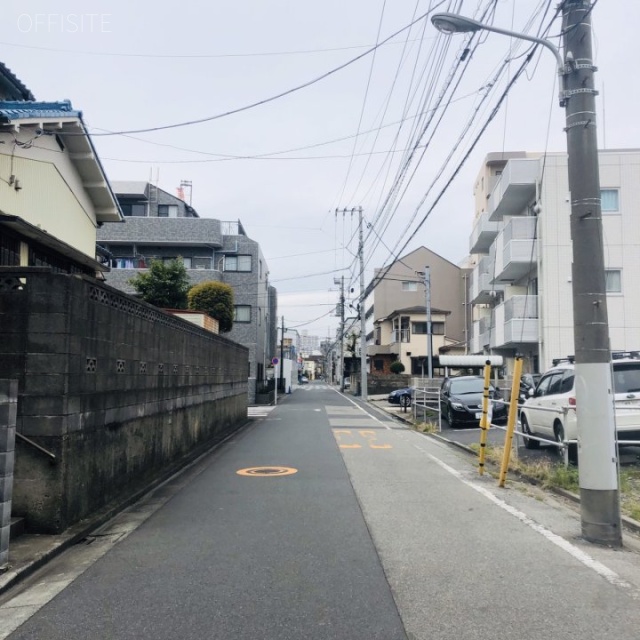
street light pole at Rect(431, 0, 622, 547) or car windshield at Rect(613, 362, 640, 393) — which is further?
car windshield at Rect(613, 362, 640, 393)

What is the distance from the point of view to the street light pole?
5844 millimetres

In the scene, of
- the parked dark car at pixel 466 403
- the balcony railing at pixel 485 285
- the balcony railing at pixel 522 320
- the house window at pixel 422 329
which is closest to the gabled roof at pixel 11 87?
the parked dark car at pixel 466 403

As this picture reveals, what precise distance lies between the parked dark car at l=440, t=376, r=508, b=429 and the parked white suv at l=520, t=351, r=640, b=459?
5.29 m

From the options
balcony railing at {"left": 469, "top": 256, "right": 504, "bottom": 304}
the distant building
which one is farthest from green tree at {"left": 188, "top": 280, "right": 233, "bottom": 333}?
the distant building

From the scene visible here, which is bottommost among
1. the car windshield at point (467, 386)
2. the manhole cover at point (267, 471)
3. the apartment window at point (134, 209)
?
the manhole cover at point (267, 471)

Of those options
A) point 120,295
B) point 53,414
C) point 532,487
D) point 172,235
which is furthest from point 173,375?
→ point 172,235

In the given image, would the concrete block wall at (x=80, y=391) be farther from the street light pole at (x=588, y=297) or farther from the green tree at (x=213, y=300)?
the green tree at (x=213, y=300)

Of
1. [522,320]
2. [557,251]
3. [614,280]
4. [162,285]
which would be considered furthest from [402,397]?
[162,285]

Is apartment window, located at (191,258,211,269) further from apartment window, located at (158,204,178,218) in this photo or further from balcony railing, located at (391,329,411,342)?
balcony railing, located at (391,329,411,342)

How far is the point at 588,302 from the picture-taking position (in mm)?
6180

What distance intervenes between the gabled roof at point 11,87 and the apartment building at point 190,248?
916 inches

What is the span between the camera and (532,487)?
876 cm

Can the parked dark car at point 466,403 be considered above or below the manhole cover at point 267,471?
above

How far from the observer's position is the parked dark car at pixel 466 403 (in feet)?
60.5
